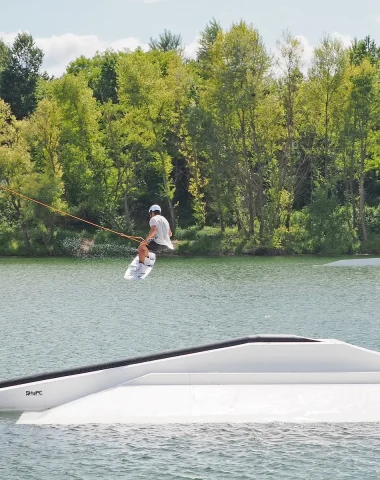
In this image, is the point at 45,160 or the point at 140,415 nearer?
the point at 140,415

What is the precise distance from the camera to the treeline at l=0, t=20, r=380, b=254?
196 feet

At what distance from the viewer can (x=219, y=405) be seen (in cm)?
1627

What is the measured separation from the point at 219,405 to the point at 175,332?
396 inches

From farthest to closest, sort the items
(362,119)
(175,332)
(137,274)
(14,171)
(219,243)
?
(14,171) → (362,119) → (219,243) → (175,332) → (137,274)

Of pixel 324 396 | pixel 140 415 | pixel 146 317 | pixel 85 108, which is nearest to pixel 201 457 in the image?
pixel 140 415

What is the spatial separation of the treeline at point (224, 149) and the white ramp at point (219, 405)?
4241 cm

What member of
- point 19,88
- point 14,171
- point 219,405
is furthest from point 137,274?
point 19,88

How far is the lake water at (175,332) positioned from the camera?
13.6 meters

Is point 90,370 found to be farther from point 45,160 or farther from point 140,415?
point 45,160

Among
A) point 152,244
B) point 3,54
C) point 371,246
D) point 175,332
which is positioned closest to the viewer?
point 152,244

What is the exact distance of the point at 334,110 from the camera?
6059cm

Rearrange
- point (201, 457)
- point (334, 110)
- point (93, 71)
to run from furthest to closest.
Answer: point (93, 71), point (334, 110), point (201, 457)

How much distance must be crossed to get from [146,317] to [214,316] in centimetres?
243

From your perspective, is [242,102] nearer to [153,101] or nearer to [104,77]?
[153,101]
